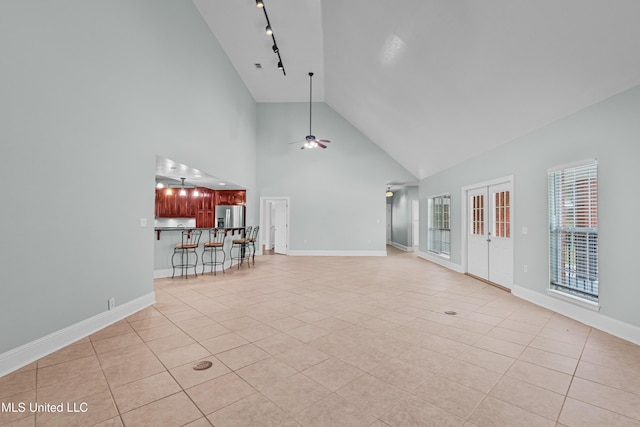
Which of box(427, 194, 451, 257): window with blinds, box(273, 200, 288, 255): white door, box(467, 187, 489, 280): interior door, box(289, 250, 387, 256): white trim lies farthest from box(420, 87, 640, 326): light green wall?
box(273, 200, 288, 255): white door

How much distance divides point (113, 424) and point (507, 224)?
5.86 m

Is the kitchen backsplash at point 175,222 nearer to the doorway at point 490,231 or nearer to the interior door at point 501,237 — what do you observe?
the doorway at point 490,231

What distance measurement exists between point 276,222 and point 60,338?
7841mm

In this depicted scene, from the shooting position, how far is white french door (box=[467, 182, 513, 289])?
496 cm

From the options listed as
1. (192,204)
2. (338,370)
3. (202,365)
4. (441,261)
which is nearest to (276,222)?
(192,204)

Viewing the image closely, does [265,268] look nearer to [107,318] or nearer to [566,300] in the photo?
[107,318]

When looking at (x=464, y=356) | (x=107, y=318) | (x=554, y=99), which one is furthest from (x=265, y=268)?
(x=554, y=99)

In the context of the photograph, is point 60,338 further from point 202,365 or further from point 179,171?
point 179,171

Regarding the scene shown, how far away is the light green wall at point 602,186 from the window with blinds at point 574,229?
0.12m

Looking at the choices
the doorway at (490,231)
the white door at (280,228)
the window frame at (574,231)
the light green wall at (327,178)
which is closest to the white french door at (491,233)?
the doorway at (490,231)

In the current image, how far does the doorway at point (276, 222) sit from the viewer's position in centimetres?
966

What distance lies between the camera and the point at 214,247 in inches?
251

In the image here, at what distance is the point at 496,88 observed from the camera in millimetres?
3904

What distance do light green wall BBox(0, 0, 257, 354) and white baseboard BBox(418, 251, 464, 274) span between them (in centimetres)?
648
